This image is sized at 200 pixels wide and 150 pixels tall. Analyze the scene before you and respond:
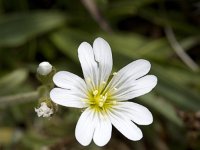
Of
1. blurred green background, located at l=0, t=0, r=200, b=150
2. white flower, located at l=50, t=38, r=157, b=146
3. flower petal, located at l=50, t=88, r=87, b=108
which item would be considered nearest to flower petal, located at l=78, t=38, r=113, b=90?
white flower, located at l=50, t=38, r=157, b=146

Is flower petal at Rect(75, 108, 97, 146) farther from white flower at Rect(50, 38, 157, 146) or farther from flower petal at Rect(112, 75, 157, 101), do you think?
flower petal at Rect(112, 75, 157, 101)

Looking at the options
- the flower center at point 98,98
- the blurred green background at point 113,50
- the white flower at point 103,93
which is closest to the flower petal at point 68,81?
the white flower at point 103,93

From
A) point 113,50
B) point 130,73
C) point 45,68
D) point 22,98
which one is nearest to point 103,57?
point 130,73

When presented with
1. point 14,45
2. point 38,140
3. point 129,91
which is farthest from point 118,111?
point 14,45

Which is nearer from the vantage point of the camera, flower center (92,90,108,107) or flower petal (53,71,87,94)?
flower petal (53,71,87,94)

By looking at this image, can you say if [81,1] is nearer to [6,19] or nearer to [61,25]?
[61,25]

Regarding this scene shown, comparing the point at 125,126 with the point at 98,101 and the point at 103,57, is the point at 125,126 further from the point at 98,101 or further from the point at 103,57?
the point at 103,57
